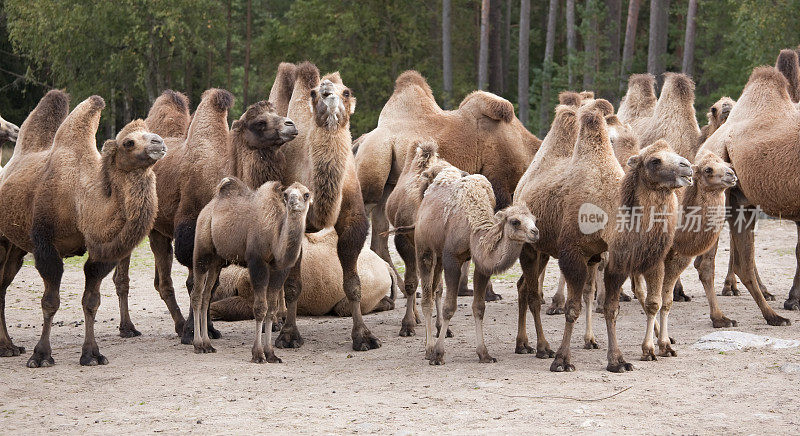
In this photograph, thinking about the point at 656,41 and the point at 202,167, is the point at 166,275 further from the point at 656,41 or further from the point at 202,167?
the point at 656,41

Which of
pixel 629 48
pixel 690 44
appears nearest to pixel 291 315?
pixel 690 44

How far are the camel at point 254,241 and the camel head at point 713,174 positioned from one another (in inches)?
122

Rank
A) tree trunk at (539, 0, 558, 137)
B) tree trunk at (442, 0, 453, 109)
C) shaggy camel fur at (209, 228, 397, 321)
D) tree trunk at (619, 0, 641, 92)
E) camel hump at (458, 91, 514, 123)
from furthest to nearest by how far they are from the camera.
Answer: tree trunk at (442, 0, 453, 109) < tree trunk at (539, 0, 558, 137) < tree trunk at (619, 0, 641, 92) < camel hump at (458, 91, 514, 123) < shaggy camel fur at (209, 228, 397, 321)

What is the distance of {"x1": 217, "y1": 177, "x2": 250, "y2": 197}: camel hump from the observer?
8.16 meters

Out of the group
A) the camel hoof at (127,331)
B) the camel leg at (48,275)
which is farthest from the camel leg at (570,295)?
the camel hoof at (127,331)

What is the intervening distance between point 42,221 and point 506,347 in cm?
390

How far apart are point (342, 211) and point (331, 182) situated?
44cm

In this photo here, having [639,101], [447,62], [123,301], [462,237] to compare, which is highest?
[447,62]

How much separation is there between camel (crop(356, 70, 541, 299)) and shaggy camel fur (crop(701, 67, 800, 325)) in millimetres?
2135

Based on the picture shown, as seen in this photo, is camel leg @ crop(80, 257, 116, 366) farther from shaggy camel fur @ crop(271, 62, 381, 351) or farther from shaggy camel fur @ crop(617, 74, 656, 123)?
shaggy camel fur @ crop(617, 74, 656, 123)

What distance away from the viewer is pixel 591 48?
83.4 feet

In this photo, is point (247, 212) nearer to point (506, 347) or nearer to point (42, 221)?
point (42, 221)

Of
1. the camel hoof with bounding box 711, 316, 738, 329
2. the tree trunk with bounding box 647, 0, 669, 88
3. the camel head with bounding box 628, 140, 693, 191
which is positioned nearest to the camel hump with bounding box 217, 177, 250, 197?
the camel head with bounding box 628, 140, 693, 191

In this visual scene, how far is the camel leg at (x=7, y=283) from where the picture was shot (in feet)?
27.6
